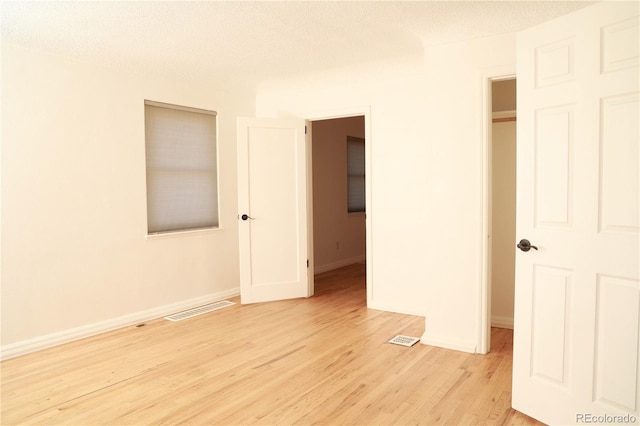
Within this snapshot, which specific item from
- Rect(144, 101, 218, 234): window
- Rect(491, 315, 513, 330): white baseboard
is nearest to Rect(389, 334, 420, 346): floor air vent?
Rect(491, 315, 513, 330): white baseboard

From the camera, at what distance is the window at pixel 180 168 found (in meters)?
4.42

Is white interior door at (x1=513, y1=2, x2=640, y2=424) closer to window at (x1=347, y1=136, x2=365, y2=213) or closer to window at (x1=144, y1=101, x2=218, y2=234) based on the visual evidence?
window at (x1=144, y1=101, x2=218, y2=234)

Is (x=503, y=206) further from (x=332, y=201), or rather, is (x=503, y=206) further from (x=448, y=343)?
(x=332, y=201)

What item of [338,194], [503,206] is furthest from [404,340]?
[338,194]

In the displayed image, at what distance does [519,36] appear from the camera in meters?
2.35

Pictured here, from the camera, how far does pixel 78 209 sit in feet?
12.4

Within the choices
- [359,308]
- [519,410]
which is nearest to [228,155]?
[359,308]

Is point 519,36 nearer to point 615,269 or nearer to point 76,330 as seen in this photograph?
point 615,269

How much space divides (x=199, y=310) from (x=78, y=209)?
5.10ft

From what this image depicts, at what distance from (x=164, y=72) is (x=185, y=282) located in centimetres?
216

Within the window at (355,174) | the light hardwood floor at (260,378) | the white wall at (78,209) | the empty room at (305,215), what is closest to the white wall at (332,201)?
the window at (355,174)

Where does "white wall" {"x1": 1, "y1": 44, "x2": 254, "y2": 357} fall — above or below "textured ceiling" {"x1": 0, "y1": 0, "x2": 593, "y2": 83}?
below

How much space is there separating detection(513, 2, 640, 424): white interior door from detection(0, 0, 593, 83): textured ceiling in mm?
853

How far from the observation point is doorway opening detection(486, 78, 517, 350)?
12.3 feet
